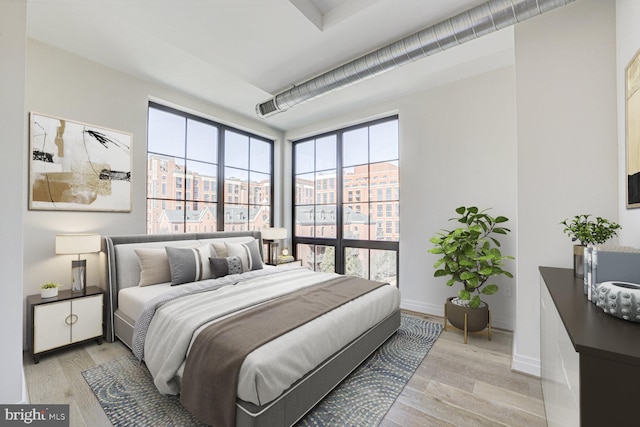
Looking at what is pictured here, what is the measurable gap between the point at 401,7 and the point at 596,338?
2.29 m

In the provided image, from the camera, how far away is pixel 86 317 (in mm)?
2553

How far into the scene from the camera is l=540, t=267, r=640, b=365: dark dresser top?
70 centimetres

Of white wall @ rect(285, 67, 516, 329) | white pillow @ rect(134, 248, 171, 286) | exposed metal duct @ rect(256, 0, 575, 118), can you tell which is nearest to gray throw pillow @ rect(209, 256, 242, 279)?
white pillow @ rect(134, 248, 171, 286)

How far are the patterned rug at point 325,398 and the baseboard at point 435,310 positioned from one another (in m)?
1.03

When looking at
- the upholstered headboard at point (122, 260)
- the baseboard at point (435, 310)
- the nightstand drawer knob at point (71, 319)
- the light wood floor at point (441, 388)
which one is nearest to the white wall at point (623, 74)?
the light wood floor at point (441, 388)

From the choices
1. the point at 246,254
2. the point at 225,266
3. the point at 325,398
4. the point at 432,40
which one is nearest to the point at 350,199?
the point at 246,254

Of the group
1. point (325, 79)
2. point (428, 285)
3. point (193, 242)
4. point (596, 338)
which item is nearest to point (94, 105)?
point (193, 242)

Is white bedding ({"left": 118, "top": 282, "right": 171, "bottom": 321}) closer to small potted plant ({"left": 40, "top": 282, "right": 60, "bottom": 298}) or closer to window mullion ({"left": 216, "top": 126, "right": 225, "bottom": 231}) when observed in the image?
small potted plant ({"left": 40, "top": 282, "right": 60, "bottom": 298})

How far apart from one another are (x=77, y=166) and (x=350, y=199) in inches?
134

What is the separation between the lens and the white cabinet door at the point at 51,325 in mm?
2293

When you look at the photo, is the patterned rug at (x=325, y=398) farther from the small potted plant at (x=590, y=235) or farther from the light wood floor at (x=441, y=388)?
the small potted plant at (x=590, y=235)

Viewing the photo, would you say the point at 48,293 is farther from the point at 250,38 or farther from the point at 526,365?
the point at 526,365

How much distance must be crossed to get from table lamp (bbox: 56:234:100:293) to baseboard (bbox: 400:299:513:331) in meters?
3.63

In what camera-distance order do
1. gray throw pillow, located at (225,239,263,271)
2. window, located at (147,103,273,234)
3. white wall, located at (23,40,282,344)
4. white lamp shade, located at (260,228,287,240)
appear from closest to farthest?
white wall, located at (23,40,282,344) → gray throw pillow, located at (225,239,263,271) → window, located at (147,103,273,234) → white lamp shade, located at (260,228,287,240)
